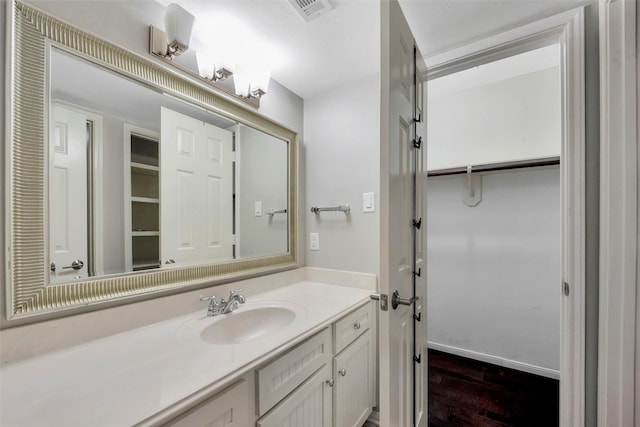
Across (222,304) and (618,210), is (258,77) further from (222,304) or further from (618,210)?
(618,210)

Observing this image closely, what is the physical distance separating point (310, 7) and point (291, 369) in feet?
4.92

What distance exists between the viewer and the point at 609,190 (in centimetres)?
103

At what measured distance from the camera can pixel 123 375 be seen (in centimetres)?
72

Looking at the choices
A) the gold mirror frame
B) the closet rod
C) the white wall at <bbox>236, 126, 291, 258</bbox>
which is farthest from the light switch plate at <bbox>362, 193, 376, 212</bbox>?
the gold mirror frame

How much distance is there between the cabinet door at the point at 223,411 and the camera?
0.66 m

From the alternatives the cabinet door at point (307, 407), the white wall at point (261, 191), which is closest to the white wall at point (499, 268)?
the white wall at point (261, 191)

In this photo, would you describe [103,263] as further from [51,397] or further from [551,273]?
[551,273]

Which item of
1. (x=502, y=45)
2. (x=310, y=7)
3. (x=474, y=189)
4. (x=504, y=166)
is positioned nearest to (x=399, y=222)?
(x=310, y=7)

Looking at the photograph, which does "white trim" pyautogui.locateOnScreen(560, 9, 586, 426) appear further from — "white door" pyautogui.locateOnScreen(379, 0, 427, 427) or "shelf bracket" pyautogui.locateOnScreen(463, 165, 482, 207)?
"shelf bracket" pyautogui.locateOnScreen(463, 165, 482, 207)

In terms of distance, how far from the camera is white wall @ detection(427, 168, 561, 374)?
6.64 ft

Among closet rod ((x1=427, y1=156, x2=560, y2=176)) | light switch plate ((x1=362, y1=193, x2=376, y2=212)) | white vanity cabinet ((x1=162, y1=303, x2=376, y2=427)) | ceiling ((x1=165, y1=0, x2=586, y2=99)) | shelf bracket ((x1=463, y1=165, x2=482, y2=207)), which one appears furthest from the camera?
shelf bracket ((x1=463, y1=165, x2=482, y2=207))

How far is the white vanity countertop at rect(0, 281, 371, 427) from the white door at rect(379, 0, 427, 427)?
1.04 feet

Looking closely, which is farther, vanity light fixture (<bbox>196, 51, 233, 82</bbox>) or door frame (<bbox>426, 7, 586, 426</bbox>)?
vanity light fixture (<bbox>196, 51, 233, 82</bbox>)

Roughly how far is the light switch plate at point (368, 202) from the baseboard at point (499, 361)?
63.4 inches
